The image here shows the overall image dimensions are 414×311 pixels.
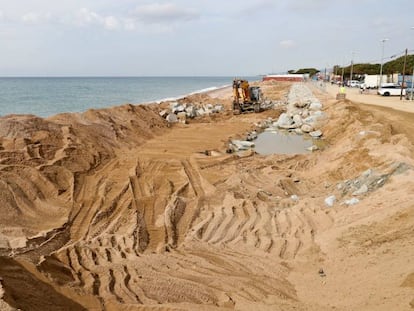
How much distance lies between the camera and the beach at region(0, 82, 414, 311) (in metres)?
5.93

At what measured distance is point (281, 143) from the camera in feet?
73.5

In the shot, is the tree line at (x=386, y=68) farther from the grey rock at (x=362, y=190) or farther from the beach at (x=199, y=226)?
the grey rock at (x=362, y=190)

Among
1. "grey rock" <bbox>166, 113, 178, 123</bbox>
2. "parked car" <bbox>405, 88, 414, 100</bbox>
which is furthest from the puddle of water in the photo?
"parked car" <bbox>405, 88, 414, 100</bbox>

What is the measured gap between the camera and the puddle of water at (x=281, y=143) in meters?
20.1

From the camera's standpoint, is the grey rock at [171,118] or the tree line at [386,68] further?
the tree line at [386,68]

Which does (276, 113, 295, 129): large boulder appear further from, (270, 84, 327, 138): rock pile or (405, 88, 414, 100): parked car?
(405, 88, 414, 100): parked car

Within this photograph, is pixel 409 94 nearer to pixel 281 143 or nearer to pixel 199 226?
pixel 281 143

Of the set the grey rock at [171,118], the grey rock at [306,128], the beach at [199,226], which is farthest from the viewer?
the grey rock at [171,118]

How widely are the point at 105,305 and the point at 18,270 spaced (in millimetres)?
1317

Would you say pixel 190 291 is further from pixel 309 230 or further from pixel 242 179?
pixel 242 179

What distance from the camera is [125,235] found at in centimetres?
855

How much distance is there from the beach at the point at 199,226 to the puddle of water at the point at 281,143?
9.39ft

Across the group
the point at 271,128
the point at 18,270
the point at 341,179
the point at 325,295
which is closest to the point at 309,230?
the point at 325,295

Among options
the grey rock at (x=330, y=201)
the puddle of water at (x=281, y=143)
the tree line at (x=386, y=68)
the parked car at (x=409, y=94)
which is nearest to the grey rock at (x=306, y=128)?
the puddle of water at (x=281, y=143)
